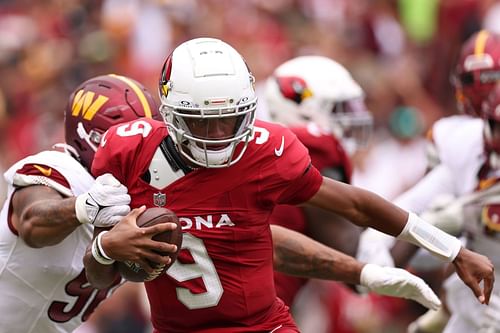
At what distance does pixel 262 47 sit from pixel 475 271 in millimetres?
7126

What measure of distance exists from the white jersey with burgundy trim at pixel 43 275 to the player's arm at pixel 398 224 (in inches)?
38.0

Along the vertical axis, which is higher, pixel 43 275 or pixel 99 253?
pixel 99 253

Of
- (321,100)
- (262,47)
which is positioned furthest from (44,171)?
(262,47)

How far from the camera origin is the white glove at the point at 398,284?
16.5 ft

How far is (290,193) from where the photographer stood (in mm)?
4715

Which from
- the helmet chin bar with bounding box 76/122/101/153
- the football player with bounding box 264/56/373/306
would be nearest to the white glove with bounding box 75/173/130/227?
the helmet chin bar with bounding box 76/122/101/153

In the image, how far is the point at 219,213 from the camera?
459 cm

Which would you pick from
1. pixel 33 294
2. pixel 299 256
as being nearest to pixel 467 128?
pixel 299 256

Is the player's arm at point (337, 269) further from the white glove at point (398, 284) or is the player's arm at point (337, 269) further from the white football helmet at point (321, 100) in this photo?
the white football helmet at point (321, 100)

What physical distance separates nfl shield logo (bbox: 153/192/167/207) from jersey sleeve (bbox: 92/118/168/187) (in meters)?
0.10

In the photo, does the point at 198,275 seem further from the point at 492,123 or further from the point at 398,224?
the point at 492,123

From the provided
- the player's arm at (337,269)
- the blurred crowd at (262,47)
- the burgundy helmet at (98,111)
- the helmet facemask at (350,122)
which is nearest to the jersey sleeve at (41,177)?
the burgundy helmet at (98,111)

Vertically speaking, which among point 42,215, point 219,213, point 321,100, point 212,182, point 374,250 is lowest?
point 374,250

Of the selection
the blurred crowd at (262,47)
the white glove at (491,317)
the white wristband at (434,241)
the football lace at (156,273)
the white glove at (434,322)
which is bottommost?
the blurred crowd at (262,47)
